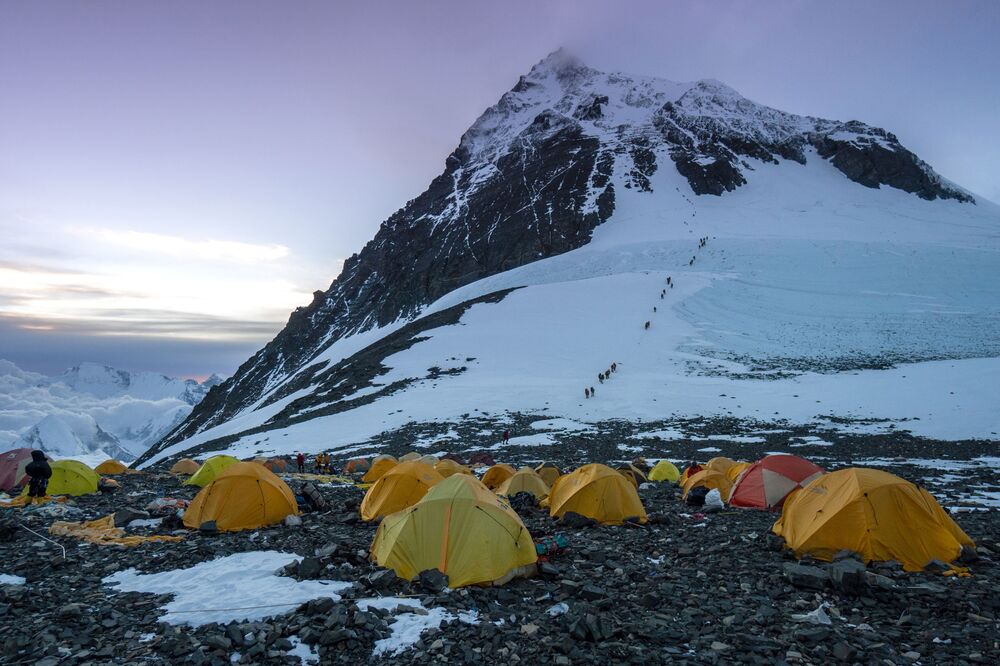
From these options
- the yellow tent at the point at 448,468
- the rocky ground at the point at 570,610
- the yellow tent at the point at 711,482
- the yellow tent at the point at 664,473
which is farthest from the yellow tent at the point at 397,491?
the yellow tent at the point at 664,473

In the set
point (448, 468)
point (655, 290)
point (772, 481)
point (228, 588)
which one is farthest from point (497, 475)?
point (655, 290)

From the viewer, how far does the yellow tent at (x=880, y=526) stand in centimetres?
925

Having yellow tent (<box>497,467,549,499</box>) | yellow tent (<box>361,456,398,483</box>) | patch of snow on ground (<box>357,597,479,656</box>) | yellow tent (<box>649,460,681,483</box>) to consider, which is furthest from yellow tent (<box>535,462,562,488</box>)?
patch of snow on ground (<box>357,597,479,656</box>)

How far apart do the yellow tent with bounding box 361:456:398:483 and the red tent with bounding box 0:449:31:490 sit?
1123cm

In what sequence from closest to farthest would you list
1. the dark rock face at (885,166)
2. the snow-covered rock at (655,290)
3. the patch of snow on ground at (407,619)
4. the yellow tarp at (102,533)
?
the patch of snow on ground at (407,619), the yellow tarp at (102,533), the snow-covered rock at (655,290), the dark rock face at (885,166)

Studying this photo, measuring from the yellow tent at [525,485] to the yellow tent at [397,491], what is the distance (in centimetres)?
317

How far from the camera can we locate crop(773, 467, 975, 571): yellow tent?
30.3 feet

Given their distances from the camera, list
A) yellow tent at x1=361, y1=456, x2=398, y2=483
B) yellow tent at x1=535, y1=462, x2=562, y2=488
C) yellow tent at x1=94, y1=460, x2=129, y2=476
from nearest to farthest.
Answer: yellow tent at x1=535, y1=462, x2=562, y2=488
yellow tent at x1=361, y1=456, x2=398, y2=483
yellow tent at x1=94, y1=460, x2=129, y2=476

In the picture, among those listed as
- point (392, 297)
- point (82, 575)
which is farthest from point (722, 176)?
point (82, 575)

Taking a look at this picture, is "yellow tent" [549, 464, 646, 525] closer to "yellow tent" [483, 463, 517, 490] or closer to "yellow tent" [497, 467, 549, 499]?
"yellow tent" [497, 467, 549, 499]

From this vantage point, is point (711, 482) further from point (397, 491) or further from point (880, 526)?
point (397, 491)

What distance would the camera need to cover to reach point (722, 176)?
364 feet

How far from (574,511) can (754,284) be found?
58.9 metres

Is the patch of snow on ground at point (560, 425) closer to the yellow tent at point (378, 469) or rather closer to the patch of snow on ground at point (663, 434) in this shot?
the patch of snow on ground at point (663, 434)
